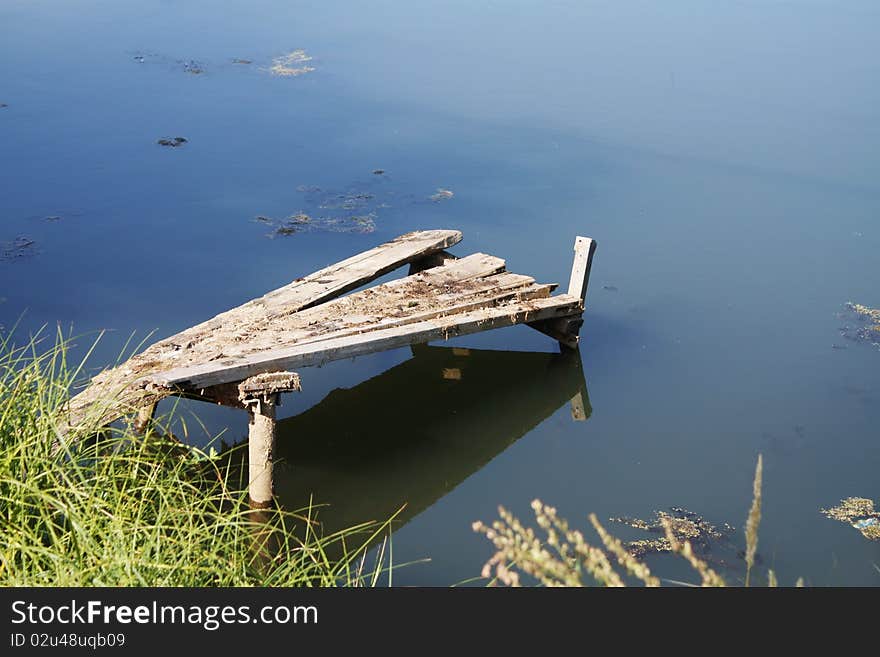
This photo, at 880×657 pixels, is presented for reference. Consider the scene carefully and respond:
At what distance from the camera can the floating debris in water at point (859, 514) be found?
21.6 ft

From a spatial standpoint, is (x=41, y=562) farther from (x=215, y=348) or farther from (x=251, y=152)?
(x=251, y=152)

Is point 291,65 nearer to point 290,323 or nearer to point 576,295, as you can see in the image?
point 576,295

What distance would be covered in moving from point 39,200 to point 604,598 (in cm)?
831

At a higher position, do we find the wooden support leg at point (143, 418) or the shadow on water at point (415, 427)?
the wooden support leg at point (143, 418)

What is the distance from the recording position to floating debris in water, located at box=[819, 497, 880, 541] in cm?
657

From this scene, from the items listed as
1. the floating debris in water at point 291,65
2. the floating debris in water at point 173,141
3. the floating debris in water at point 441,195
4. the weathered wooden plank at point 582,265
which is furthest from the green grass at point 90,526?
the floating debris in water at point 291,65

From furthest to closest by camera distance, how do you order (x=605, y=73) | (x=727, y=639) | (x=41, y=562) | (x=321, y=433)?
(x=605, y=73) < (x=321, y=433) < (x=41, y=562) < (x=727, y=639)

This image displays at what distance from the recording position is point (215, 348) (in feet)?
21.7

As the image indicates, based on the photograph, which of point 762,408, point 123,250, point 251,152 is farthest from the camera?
point 251,152

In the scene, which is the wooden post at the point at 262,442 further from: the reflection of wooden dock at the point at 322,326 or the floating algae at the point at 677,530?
the floating algae at the point at 677,530

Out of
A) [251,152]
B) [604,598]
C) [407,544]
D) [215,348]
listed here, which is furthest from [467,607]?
[251,152]

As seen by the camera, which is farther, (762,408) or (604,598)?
(762,408)

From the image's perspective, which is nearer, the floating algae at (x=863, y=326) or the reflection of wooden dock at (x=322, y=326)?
the reflection of wooden dock at (x=322, y=326)

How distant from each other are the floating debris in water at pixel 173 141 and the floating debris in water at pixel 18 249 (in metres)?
2.46
